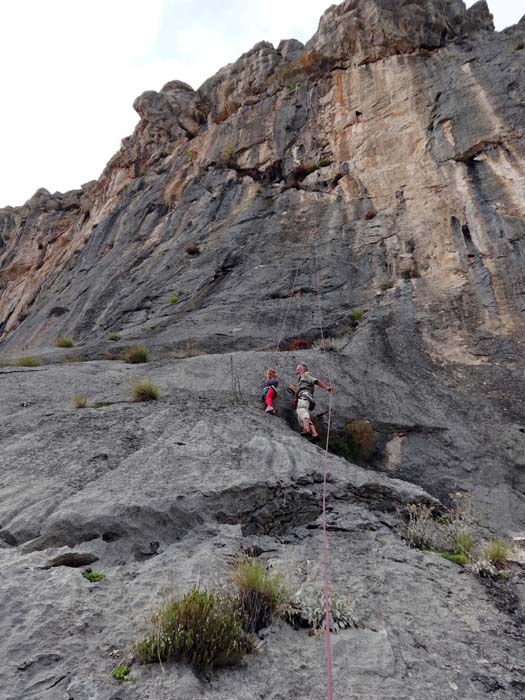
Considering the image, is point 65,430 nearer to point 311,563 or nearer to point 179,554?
point 179,554

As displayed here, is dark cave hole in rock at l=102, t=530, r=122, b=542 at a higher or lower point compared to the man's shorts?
lower

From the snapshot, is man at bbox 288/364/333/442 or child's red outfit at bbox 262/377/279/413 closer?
man at bbox 288/364/333/442

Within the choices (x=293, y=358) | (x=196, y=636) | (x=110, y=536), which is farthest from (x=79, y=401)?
(x=196, y=636)

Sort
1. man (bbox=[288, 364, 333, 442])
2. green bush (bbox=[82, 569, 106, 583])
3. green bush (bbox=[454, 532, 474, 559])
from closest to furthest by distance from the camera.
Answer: green bush (bbox=[82, 569, 106, 583]) < green bush (bbox=[454, 532, 474, 559]) < man (bbox=[288, 364, 333, 442])

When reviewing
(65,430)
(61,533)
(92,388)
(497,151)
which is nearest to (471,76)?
(497,151)

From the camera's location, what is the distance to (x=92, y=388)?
9.93 m

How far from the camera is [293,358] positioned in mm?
11344

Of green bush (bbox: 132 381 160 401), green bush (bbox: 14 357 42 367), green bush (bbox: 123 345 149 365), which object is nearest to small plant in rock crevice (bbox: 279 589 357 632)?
green bush (bbox: 132 381 160 401)

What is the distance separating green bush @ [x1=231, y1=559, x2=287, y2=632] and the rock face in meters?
0.24

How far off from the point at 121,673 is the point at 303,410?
235 inches

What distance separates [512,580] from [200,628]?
142 inches

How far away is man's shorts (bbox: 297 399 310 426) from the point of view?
28.9ft

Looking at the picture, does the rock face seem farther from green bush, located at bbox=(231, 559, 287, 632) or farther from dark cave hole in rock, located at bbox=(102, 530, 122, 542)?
green bush, located at bbox=(231, 559, 287, 632)

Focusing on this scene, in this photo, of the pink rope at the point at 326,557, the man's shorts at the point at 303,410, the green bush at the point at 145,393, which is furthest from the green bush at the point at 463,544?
the green bush at the point at 145,393
